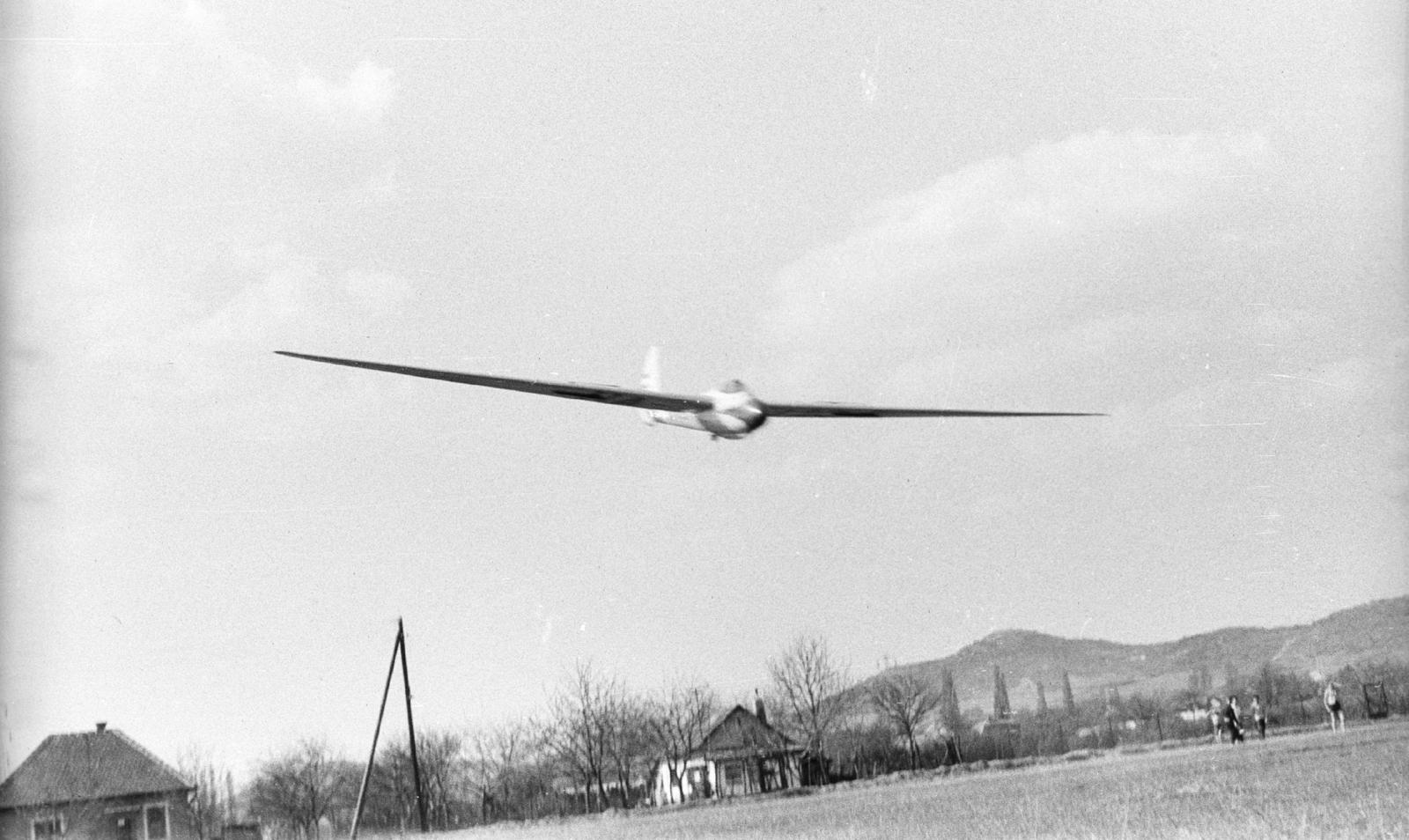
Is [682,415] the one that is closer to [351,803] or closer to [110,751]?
[110,751]

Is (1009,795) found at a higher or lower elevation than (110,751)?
lower

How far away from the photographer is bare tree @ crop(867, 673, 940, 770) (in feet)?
186

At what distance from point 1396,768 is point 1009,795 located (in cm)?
814

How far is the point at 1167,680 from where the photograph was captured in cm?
5444

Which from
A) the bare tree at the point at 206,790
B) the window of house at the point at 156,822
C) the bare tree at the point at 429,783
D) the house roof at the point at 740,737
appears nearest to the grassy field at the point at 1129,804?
the bare tree at the point at 206,790

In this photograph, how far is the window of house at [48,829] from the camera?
41.1m

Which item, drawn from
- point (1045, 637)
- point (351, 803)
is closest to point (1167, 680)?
point (1045, 637)

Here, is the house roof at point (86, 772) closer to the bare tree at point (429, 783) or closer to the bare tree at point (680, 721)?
the bare tree at point (429, 783)

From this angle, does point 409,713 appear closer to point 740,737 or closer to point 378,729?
point 378,729

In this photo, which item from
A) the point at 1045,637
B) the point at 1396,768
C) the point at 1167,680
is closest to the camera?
the point at 1396,768

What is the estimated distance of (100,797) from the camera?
43.4m

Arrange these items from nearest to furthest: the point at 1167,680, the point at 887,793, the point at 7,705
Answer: the point at 7,705 → the point at 887,793 → the point at 1167,680

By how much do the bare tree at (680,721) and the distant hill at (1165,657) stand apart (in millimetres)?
6868

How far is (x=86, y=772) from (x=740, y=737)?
2603 centimetres
